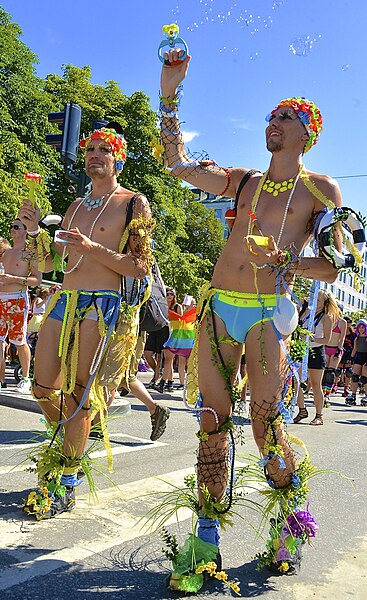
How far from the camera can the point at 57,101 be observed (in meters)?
22.6

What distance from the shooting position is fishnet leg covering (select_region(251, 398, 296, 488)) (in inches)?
106

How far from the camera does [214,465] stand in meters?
2.74

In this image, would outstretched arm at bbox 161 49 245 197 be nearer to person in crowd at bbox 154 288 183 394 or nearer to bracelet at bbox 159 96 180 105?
bracelet at bbox 159 96 180 105

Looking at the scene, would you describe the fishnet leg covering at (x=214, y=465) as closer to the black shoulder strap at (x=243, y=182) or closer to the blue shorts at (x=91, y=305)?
the blue shorts at (x=91, y=305)

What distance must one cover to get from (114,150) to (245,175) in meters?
0.91

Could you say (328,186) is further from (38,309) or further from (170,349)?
(38,309)

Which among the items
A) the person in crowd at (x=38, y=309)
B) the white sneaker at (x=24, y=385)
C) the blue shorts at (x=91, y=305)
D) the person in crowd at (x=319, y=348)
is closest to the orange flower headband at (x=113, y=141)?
the blue shorts at (x=91, y=305)

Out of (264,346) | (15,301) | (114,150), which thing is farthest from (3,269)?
(264,346)

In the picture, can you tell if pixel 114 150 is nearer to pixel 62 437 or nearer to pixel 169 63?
pixel 169 63

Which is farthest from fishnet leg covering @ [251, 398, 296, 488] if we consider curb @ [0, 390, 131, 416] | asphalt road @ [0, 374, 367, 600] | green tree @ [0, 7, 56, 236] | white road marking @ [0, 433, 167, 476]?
green tree @ [0, 7, 56, 236]

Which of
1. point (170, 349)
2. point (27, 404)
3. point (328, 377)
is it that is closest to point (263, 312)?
point (27, 404)

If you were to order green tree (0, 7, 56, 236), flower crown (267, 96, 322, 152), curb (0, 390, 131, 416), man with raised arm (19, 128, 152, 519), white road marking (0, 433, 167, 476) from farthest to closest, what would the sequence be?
green tree (0, 7, 56, 236) → curb (0, 390, 131, 416) → white road marking (0, 433, 167, 476) → man with raised arm (19, 128, 152, 519) → flower crown (267, 96, 322, 152)

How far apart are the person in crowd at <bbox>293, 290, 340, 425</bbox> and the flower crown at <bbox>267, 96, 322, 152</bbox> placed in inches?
203

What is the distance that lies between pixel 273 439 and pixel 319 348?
589 cm
